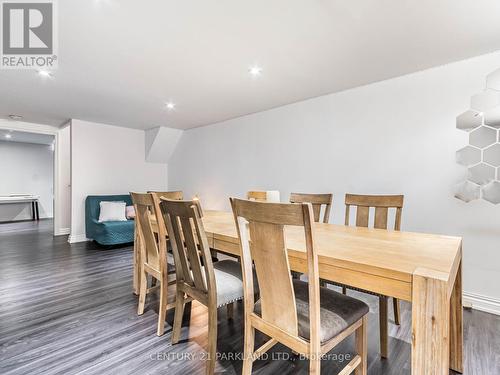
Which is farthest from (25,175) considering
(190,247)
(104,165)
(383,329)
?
(383,329)

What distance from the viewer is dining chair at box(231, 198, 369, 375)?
954mm

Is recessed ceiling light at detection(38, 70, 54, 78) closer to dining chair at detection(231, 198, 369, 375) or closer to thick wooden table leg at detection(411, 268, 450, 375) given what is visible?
dining chair at detection(231, 198, 369, 375)

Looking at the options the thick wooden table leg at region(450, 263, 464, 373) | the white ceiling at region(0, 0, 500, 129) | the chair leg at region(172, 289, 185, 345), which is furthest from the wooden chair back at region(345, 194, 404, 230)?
the chair leg at region(172, 289, 185, 345)

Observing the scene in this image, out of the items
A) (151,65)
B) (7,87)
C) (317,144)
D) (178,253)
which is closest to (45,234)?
(7,87)

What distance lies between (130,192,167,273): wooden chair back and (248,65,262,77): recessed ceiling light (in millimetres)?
1514

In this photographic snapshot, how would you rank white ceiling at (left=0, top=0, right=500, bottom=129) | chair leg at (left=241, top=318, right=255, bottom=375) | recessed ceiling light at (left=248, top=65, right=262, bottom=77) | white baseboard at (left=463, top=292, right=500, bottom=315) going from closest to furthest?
chair leg at (left=241, top=318, right=255, bottom=375) → white ceiling at (left=0, top=0, right=500, bottom=129) → white baseboard at (left=463, top=292, right=500, bottom=315) → recessed ceiling light at (left=248, top=65, right=262, bottom=77)

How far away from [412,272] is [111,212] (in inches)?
178

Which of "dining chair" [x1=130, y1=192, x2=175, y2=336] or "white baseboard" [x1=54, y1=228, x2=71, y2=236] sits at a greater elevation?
"dining chair" [x1=130, y1=192, x2=175, y2=336]

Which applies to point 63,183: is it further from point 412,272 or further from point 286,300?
point 412,272

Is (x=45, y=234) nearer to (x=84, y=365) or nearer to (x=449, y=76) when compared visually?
(x=84, y=365)

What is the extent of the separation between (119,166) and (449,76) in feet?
16.9

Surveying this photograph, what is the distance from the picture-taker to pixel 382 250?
3.88 feet

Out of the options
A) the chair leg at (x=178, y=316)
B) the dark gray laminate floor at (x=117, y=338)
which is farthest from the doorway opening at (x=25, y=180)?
the chair leg at (x=178, y=316)

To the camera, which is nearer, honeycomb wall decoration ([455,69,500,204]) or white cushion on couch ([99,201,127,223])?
honeycomb wall decoration ([455,69,500,204])
